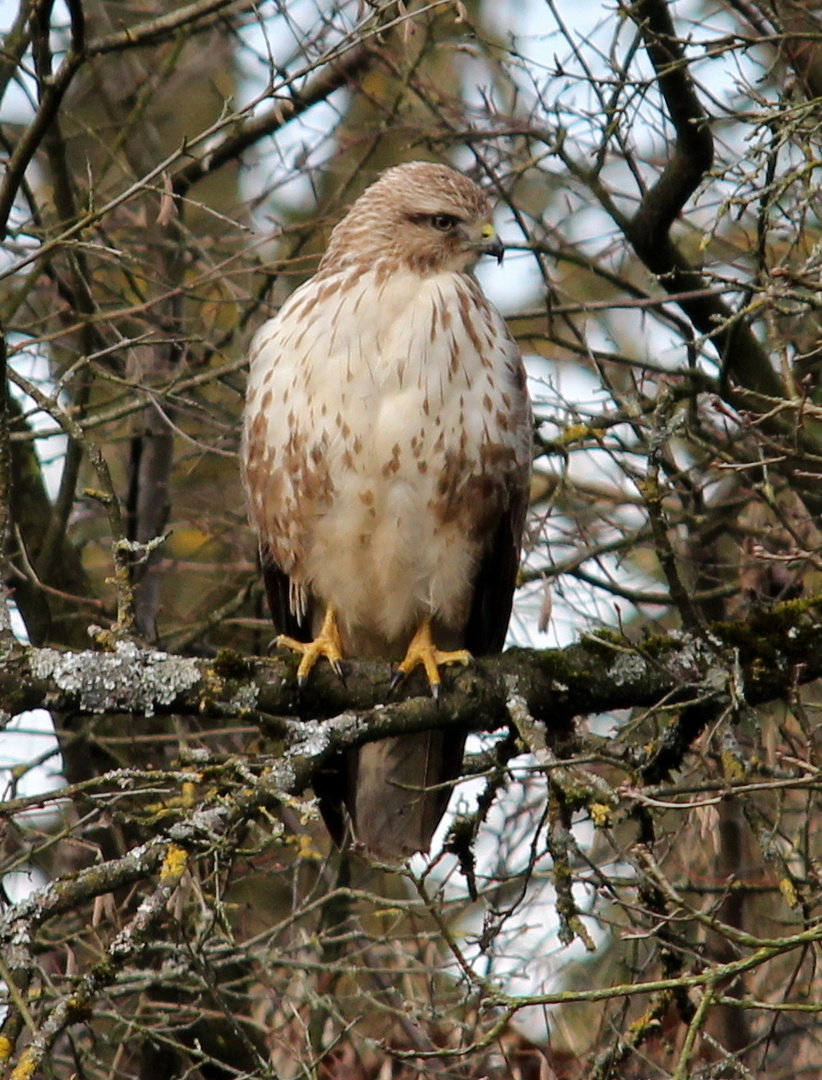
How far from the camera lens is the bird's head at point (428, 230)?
4.86 m

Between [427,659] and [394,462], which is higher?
[394,462]

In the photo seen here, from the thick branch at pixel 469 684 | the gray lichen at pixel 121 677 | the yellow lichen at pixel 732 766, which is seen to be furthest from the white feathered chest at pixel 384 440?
the yellow lichen at pixel 732 766

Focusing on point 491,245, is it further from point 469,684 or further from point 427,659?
point 469,684

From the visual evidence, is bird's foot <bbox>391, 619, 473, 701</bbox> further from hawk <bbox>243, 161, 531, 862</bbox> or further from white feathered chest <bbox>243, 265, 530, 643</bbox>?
→ white feathered chest <bbox>243, 265, 530, 643</bbox>

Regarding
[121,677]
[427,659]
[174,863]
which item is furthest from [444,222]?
[174,863]

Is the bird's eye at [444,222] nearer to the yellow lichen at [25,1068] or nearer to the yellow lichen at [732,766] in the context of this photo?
the yellow lichen at [732,766]

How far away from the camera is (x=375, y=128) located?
5.75 metres

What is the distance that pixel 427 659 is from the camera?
4.40 meters

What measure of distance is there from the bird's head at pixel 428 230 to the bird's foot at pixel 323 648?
119cm

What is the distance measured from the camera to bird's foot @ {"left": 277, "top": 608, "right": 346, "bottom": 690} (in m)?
3.99

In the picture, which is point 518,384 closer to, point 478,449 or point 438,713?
point 478,449

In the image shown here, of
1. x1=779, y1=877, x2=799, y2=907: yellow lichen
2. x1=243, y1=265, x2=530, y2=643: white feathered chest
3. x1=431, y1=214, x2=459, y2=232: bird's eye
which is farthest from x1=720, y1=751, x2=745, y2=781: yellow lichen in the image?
x1=431, y1=214, x2=459, y2=232: bird's eye

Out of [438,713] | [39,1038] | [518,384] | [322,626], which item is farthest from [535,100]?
[39,1038]

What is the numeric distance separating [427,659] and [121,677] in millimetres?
1175
